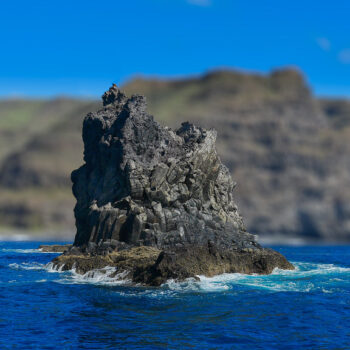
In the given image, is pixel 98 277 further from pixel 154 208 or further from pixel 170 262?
pixel 154 208

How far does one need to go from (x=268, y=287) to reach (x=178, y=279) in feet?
26.9

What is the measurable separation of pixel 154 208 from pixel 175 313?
25.9m

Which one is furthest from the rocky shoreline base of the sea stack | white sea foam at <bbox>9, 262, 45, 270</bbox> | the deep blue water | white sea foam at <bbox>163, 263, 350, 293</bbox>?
white sea foam at <bbox>9, 262, 45, 270</bbox>

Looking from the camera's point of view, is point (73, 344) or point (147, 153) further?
point (147, 153)

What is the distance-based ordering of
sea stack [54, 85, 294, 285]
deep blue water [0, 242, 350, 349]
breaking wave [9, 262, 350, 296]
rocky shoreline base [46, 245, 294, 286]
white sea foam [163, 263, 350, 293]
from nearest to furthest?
deep blue water [0, 242, 350, 349]
breaking wave [9, 262, 350, 296]
white sea foam [163, 263, 350, 293]
rocky shoreline base [46, 245, 294, 286]
sea stack [54, 85, 294, 285]

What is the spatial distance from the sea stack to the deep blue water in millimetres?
4039

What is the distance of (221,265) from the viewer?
6122 cm

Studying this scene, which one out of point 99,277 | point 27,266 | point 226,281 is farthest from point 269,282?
point 27,266

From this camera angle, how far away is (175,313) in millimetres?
40406

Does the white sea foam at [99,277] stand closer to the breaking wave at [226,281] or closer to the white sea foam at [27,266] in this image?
the breaking wave at [226,281]

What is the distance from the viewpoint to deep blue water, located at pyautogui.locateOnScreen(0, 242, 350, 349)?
109ft

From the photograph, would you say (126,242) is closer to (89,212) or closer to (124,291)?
(89,212)

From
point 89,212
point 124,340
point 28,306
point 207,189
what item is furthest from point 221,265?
point 124,340

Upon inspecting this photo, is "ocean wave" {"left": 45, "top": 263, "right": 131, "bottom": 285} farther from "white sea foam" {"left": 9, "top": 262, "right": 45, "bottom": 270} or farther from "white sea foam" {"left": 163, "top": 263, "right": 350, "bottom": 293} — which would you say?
"white sea foam" {"left": 9, "top": 262, "right": 45, "bottom": 270}
